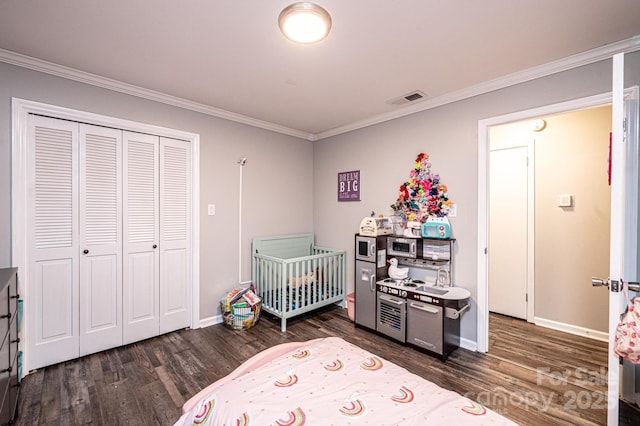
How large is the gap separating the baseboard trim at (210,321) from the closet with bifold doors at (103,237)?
18 cm

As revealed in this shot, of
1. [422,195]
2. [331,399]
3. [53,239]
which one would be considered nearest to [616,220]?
[331,399]

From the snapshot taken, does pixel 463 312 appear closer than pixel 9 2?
No

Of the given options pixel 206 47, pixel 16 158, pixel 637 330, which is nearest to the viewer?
pixel 637 330

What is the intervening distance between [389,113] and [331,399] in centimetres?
305

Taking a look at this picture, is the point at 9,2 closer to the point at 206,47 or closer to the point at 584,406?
the point at 206,47

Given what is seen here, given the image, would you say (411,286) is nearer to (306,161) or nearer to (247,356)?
(247,356)

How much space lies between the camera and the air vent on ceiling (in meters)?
2.79

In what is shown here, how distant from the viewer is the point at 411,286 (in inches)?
113

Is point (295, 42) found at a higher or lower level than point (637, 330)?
higher

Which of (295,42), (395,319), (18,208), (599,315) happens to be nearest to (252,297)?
(395,319)

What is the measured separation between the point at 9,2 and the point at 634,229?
4.19m

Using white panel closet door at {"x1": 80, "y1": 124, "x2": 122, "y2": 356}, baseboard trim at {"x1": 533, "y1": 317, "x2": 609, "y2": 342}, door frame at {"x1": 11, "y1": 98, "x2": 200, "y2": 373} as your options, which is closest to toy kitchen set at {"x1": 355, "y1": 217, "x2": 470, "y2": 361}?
baseboard trim at {"x1": 533, "y1": 317, "x2": 609, "y2": 342}

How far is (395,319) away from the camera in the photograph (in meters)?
2.83

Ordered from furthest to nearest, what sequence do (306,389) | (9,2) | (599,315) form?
(599,315) → (9,2) → (306,389)
